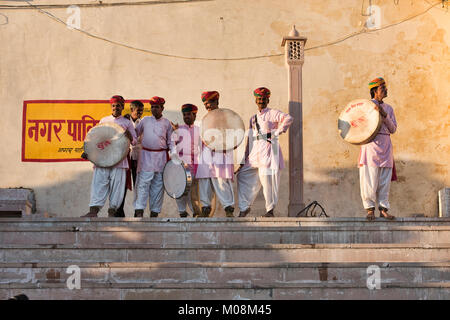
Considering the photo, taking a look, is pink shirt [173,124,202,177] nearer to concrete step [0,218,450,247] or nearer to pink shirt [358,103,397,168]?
concrete step [0,218,450,247]

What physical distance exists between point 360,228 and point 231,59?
5110mm

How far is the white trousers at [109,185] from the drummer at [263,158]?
4.88ft

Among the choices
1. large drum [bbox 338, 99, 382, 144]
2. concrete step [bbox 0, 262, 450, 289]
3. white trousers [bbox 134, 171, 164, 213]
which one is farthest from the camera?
white trousers [bbox 134, 171, 164, 213]

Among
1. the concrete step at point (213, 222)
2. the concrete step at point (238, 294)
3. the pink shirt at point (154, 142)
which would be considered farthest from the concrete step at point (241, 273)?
the pink shirt at point (154, 142)

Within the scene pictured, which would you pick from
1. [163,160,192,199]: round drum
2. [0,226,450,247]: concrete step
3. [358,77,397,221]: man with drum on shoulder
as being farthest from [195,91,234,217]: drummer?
[358,77,397,221]: man with drum on shoulder

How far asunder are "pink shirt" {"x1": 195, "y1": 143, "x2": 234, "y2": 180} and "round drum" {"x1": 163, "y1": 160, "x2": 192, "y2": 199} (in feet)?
0.81

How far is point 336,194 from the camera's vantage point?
12.2m

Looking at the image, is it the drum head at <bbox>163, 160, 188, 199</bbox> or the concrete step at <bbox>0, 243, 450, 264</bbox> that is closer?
the concrete step at <bbox>0, 243, 450, 264</bbox>

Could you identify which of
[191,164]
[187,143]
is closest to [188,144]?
[187,143]

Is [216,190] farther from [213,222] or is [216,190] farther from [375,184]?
[375,184]

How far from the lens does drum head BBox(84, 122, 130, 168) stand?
30.7 ft

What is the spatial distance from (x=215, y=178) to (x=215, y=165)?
17cm

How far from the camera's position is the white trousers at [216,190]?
9523 millimetres

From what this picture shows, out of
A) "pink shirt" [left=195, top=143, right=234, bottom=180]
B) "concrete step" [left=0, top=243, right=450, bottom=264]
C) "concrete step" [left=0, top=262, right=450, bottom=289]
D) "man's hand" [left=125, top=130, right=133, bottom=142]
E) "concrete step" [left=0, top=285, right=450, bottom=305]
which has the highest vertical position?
"man's hand" [left=125, top=130, right=133, bottom=142]
